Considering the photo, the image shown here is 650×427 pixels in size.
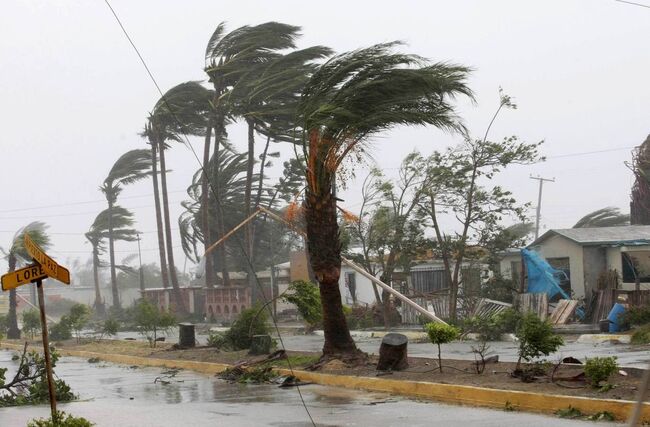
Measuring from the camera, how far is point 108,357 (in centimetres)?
2834

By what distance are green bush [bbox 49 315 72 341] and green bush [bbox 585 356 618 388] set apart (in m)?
27.9

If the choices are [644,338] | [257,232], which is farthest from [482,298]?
[257,232]

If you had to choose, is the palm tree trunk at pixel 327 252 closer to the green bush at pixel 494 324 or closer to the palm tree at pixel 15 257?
the green bush at pixel 494 324

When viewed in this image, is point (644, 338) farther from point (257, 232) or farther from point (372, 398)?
point (257, 232)

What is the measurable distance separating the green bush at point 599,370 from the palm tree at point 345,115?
662 cm

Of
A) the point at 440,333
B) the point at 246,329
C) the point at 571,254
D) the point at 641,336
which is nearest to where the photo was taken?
the point at 440,333

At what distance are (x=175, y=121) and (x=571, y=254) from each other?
28093 millimetres

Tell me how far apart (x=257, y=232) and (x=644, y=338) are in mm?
46425

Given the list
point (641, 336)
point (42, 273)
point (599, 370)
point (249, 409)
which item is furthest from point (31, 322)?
point (42, 273)

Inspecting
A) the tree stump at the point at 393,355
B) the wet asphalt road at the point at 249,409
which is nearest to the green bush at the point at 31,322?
the wet asphalt road at the point at 249,409

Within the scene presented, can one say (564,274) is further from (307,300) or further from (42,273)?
(42,273)

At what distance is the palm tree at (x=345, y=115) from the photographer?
1753 centimetres

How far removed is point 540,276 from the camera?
30.6 m

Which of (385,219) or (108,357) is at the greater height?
(385,219)
